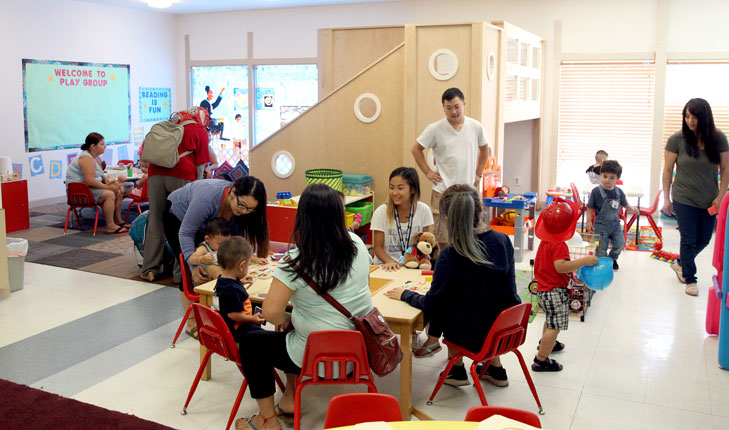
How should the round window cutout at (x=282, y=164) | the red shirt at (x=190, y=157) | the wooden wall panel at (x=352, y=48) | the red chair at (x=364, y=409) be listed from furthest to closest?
the wooden wall panel at (x=352, y=48)
the round window cutout at (x=282, y=164)
the red shirt at (x=190, y=157)
the red chair at (x=364, y=409)

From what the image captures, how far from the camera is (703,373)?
167 inches

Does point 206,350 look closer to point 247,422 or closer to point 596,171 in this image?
point 247,422

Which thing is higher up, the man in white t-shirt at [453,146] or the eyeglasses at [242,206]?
the man in white t-shirt at [453,146]

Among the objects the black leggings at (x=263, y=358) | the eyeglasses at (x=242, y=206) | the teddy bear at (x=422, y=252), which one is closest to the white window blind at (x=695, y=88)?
the teddy bear at (x=422, y=252)

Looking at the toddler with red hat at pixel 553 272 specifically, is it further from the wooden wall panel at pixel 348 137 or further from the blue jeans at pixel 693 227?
the wooden wall panel at pixel 348 137

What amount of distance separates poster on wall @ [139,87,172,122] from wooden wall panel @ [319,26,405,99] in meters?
4.96

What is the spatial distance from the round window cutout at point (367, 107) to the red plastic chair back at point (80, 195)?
3513 mm

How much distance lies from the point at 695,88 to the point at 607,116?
119 centimetres

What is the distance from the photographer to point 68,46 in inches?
416

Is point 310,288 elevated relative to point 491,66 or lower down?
lower down

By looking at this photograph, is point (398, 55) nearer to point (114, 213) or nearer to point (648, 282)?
point (648, 282)

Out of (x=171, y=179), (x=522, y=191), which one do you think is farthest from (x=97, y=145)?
(x=522, y=191)

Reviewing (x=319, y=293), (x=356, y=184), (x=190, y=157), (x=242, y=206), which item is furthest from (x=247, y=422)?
(x=356, y=184)

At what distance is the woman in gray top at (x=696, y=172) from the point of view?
17.7 feet
